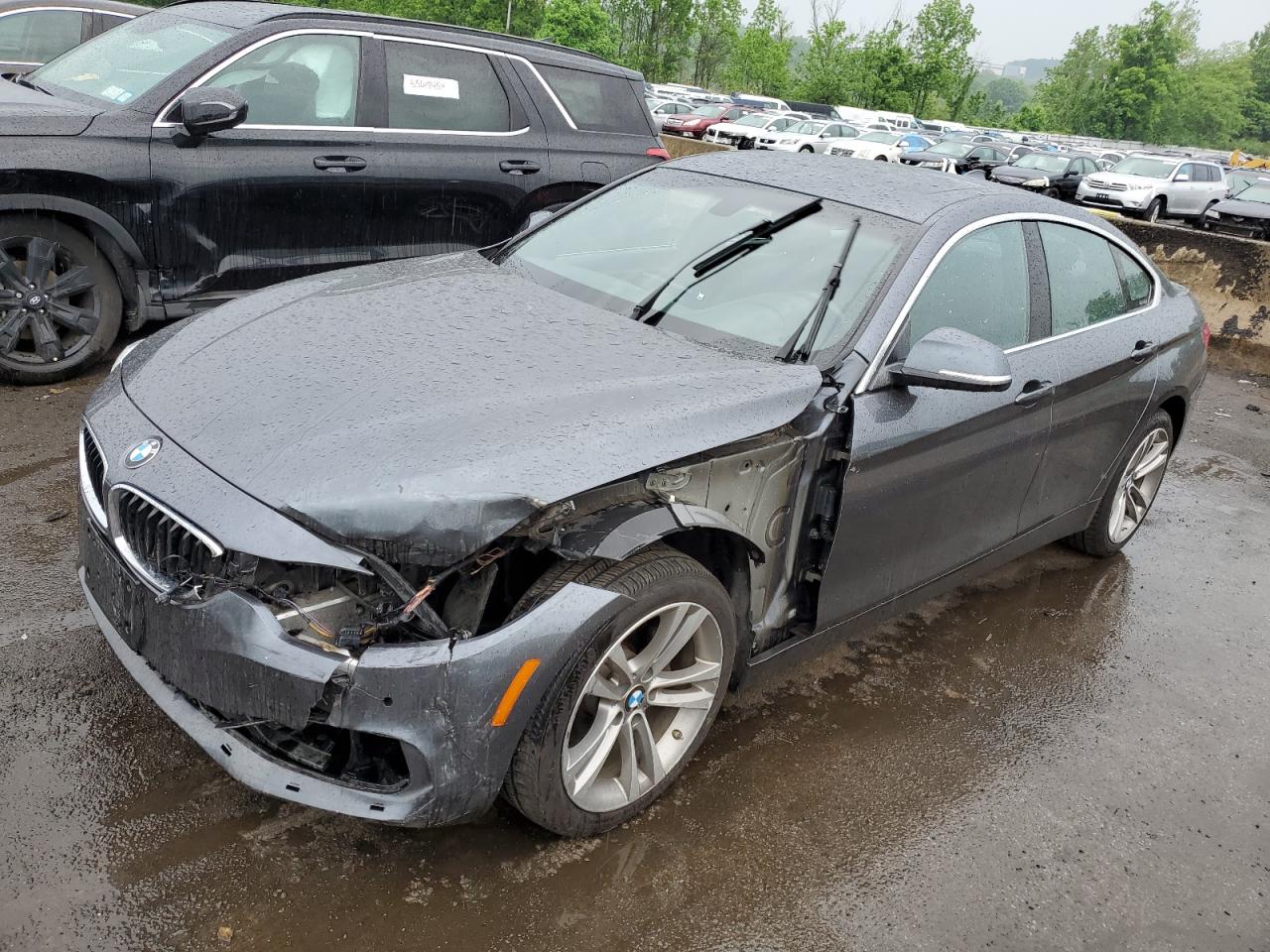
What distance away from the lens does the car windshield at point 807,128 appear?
33656 millimetres

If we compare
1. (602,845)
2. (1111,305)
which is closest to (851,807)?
(602,845)

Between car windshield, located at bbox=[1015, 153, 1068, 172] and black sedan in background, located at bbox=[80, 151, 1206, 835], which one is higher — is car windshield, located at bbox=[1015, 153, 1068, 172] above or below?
above

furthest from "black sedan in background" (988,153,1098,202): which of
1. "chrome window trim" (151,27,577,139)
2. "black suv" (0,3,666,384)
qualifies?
"black suv" (0,3,666,384)

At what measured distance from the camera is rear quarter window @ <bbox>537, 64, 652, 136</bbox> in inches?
262

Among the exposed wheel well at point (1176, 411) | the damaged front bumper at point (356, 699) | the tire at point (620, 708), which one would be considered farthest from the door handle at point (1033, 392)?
the damaged front bumper at point (356, 699)

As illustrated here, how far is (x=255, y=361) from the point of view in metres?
2.83

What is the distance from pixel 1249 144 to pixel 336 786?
421 ft

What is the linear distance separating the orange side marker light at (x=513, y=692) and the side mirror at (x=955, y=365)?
145 cm

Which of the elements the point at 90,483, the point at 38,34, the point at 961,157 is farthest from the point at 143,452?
the point at 961,157

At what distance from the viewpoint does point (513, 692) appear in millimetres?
2295

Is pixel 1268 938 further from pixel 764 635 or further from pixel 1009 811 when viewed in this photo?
pixel 764 635

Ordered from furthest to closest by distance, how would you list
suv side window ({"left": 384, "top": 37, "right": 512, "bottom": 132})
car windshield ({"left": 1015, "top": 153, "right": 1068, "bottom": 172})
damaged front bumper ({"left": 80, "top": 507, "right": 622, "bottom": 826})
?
car windshield ({"left": 1015, "top": 153, "right": 1068, "bottom": 172}) < suv side window ({"left": 384, "top": 37, "right": 512, "bottom": 132}) < damaged front bumper ({"left": 80, "top": 507, "right": 622, "bottom": 826})

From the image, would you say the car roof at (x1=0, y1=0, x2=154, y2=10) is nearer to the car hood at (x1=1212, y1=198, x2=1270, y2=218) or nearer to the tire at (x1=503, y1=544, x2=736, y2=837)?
the tire at (x1=503, y1=544, x2=736, y2=837)

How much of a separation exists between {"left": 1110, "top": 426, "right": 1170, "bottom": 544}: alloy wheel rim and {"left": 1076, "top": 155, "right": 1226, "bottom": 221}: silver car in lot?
2202 centimetres
